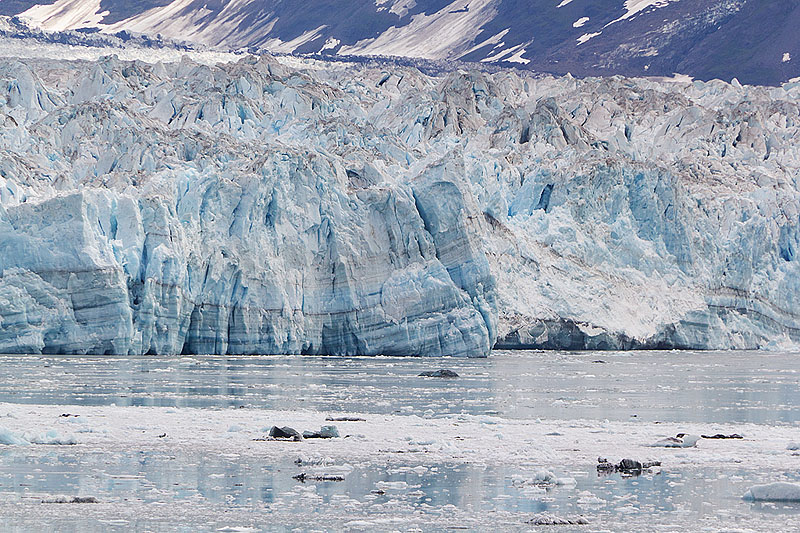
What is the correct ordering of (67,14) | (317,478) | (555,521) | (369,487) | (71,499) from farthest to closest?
(67,14) → (317,478) → (369,487) → (71,499) → (555,521)

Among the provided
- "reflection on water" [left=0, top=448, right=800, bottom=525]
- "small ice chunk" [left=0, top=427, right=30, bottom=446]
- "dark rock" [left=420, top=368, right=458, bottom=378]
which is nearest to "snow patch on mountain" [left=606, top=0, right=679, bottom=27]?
"dark rock" [left=420, top=368, right=458, bottom=378]

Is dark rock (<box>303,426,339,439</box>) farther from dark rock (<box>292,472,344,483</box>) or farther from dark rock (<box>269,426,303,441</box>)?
dark rock (<box>292,472,344,483</box>)

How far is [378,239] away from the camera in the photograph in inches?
1069

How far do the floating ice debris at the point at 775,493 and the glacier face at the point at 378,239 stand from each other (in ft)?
56.7

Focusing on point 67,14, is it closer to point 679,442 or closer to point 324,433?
point 324,433

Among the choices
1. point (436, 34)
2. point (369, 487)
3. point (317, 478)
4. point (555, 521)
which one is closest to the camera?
point (555, 521)

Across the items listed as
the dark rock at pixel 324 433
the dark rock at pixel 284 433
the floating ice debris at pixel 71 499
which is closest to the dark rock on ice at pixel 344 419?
the dark rock at pixel 324 433

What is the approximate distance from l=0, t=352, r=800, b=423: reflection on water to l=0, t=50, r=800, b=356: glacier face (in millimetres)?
928

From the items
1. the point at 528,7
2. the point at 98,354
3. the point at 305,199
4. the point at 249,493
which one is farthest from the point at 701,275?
the point at 528,7

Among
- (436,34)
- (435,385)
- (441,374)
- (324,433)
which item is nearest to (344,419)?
(324,433)

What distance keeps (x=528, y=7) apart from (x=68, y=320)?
105513 millimetres

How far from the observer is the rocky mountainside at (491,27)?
356ft

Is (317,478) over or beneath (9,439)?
beneath

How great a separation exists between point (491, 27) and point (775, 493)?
11566cm
